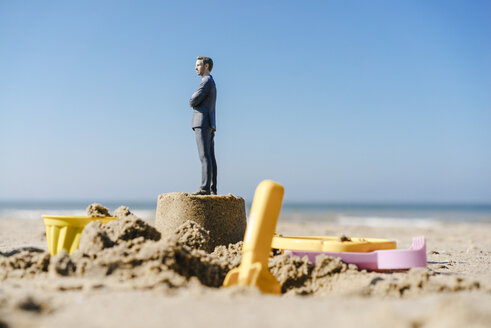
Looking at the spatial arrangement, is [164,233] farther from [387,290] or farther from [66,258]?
[387,290]

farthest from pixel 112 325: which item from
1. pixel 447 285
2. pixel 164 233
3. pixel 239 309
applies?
pixel 164 233

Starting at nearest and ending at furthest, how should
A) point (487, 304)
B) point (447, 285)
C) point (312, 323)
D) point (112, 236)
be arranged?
point (312, 323), point (487, 304), point (447, 285), point (112, 236)

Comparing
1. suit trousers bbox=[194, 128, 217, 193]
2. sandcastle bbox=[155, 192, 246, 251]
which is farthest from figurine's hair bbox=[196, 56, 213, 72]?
sandcastle bbox=[155, 192, 246, 251]

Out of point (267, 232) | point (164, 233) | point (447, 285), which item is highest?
point (267, 232)

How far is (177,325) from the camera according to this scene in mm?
1687

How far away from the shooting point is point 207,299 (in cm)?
205

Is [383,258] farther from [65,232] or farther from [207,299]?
[65,232]

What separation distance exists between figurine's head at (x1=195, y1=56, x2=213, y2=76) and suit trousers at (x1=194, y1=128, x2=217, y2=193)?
27.5 inches

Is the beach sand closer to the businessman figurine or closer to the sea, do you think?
the businessman figurine

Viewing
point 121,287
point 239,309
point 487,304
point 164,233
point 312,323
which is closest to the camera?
point 312,323

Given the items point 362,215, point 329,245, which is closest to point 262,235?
point 329,245

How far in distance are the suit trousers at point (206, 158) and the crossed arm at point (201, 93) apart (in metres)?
0.32

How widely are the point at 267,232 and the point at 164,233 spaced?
2088 mm

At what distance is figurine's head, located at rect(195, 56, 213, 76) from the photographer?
5.31 meters
